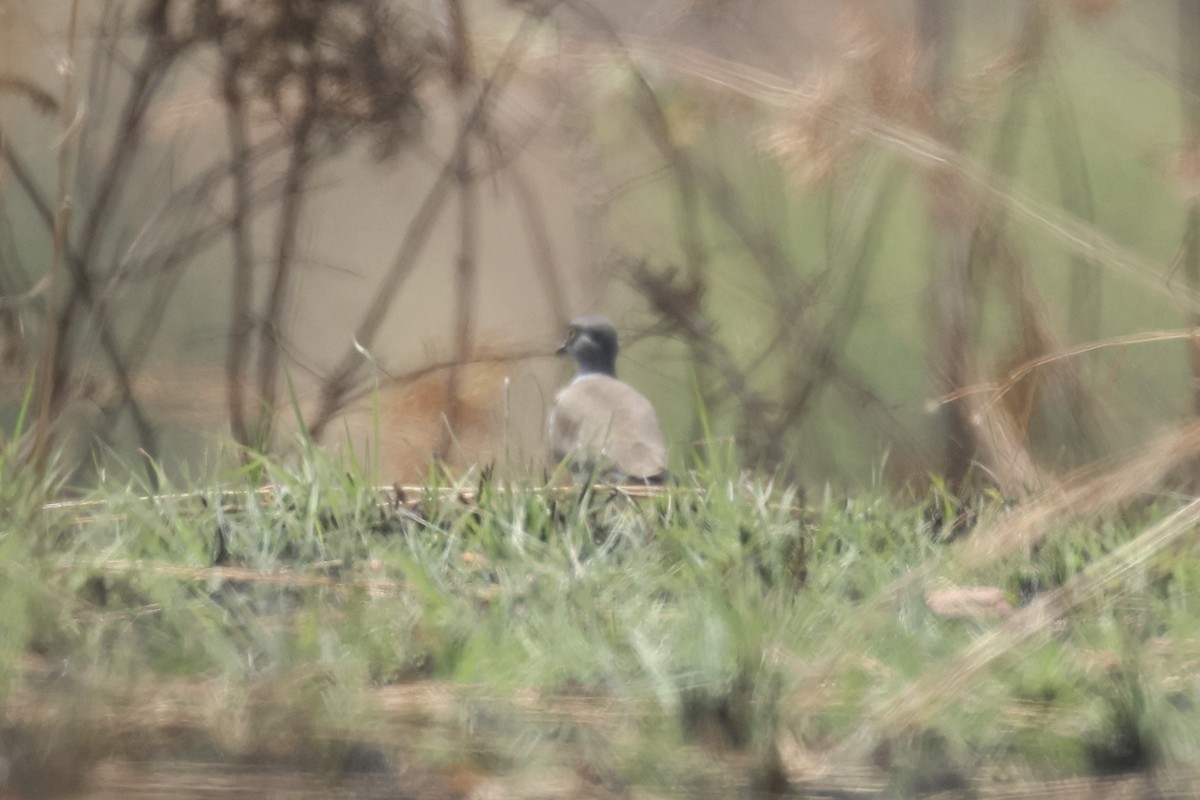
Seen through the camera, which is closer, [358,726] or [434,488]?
[358,726]

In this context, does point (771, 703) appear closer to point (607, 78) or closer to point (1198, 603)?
point (1198, 603)

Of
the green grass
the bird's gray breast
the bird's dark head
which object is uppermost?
the bird's dark head

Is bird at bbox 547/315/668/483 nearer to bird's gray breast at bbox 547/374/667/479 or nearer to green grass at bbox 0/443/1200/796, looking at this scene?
bird's gray breast at bbox 547/374/667/479

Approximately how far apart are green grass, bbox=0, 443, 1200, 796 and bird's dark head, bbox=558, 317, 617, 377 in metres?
1.05

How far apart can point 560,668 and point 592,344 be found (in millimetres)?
1545

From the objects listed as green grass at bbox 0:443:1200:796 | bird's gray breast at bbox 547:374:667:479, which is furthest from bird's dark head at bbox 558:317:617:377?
green grass at bbox 0:443:1200:796

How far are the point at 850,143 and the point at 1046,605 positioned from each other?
3.51ft

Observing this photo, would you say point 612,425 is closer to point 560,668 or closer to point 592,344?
point 592,344

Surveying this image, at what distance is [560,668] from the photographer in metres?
0.70

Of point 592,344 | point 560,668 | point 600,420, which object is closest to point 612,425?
point 600,420

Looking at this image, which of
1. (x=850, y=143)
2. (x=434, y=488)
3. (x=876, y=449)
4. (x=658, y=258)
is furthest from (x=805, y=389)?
(x=434, y=488)

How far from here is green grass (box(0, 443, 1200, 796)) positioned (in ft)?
1.91

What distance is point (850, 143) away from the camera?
1596 millimetres

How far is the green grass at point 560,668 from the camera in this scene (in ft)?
1.91
